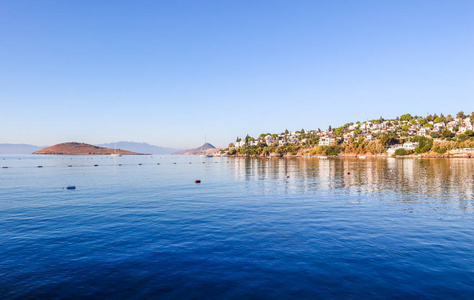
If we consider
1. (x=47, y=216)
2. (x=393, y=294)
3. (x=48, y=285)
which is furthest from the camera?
(x=47, y=216)

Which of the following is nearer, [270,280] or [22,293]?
[22,293]

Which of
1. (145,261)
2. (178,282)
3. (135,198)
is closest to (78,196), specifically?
(135,198)

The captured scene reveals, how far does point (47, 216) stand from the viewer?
31.0 metres

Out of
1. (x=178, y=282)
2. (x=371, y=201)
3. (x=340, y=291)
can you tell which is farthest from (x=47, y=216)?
(x=371, y=201)

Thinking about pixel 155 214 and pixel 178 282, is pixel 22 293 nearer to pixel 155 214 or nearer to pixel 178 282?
pixel 178 282

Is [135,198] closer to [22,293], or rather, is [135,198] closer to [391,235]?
[22,293]

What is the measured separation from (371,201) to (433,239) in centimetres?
1729

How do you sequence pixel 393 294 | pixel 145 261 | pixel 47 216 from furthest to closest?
pixel 47 216 → pixel 145 261 → pixel 393 294

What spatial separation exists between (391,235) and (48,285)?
24.8m

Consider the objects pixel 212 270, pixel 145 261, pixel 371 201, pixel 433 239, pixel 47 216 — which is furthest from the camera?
pixel 371 201

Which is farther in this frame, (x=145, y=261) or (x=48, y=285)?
(x=145, y=261)

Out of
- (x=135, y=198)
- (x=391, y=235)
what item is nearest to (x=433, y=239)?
(x=391, y=235)

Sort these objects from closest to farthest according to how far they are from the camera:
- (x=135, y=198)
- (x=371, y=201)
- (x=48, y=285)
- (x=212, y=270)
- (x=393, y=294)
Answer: (x=393, y=294)
(x=48, y=285)
(x=212, y=270)
(x=371, y=201)
(x=135, y=198)

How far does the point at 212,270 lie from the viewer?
16328mm
